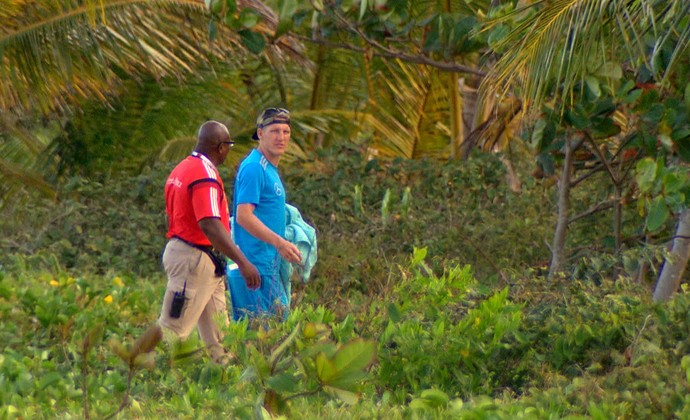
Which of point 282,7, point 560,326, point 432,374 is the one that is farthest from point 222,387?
point 282,7

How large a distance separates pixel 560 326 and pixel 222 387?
1.72 m

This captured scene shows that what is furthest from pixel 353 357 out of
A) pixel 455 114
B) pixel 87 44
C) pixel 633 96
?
pixel 455 114

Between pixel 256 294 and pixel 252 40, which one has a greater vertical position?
pixel 252 40

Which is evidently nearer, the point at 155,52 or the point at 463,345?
the point at 463,345

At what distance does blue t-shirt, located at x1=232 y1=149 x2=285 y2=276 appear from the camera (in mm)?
6473

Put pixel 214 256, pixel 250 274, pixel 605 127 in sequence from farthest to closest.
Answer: pixel 605 127
pixel 214 256
pixel 250 274

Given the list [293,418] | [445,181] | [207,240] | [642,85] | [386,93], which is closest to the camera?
[293,418]

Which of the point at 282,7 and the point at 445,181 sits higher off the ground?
the point at 282,7

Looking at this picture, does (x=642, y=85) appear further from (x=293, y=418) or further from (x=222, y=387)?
(x=293, y=418)

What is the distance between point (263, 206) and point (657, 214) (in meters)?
2.14

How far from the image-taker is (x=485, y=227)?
393 inches

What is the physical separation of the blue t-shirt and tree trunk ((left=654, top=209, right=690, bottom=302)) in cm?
227

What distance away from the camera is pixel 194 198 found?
629 centimetres

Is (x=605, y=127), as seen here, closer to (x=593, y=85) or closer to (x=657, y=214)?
(x=593, y=85)
